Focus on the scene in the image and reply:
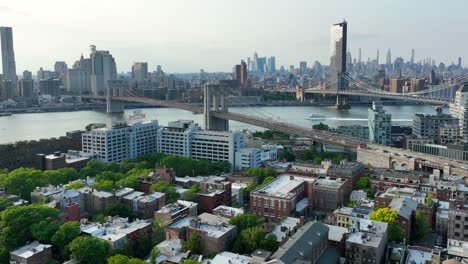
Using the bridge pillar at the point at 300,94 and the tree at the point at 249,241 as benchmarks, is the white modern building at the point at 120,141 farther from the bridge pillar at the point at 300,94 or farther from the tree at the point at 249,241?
the bridge pillar at the point at 300,94

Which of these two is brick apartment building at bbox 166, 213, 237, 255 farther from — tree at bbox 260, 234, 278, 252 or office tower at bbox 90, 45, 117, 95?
office tower at bbox 90, 45, 117, 95

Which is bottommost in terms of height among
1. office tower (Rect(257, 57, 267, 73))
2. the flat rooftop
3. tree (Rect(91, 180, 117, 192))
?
the flat rooftop

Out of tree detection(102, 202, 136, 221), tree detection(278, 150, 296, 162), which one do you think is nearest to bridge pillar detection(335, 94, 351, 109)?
tree detection(278, 150, 296, 162)

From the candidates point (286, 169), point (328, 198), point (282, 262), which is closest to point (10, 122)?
point (286, 169)

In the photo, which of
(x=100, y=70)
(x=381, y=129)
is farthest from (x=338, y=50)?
(x=381, y=129)

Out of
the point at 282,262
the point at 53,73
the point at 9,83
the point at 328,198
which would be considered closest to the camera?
the point at 282,262

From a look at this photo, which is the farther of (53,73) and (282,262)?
(53,73)

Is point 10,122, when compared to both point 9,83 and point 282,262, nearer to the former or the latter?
point 9,83

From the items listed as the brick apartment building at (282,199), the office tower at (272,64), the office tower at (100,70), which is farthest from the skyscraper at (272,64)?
the brick apartment building at (282,199)
